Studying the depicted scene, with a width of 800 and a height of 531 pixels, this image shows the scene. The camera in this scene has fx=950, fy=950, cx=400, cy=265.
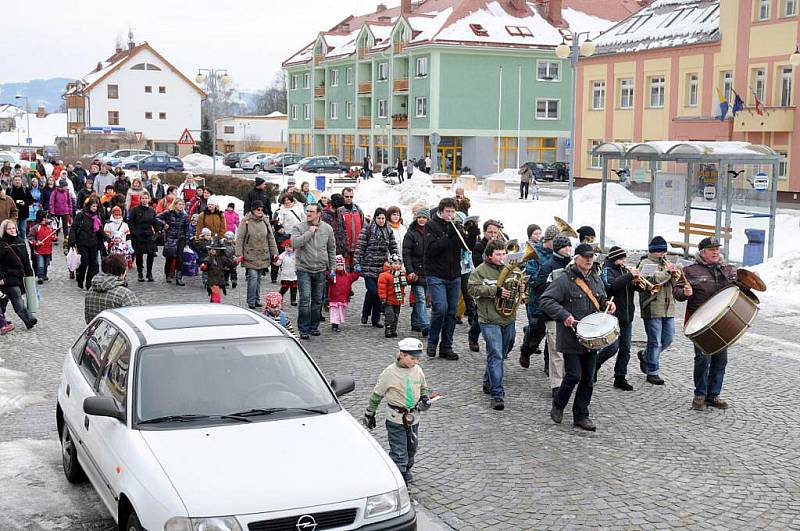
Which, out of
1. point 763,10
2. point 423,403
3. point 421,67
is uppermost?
point 763,10

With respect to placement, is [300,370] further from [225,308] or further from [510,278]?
[510,278]

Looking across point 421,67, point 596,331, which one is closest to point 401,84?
point 421,67

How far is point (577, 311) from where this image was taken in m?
9.08

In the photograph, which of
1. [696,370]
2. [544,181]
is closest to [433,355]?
[696,370]

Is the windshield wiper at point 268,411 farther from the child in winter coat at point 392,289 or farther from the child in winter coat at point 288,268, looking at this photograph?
the child in winter coat at point 288,268

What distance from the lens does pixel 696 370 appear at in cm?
994

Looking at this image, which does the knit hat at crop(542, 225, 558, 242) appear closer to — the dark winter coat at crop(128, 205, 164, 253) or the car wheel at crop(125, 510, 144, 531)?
the car wheel at crop(125, 510, 144, 531)

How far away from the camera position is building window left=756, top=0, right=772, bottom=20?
3884 centimetres

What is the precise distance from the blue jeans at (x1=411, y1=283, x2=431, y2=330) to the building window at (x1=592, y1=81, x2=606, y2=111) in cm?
3914

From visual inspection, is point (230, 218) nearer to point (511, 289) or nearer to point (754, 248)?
point (511, 289)

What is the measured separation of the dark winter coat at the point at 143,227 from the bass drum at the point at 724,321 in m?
11.8

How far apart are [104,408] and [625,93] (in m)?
45.9

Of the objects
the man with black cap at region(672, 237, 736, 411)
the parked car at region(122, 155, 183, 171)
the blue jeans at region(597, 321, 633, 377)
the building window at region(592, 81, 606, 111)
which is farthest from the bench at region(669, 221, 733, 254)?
the parked car at region(122, 155, 183, 171)

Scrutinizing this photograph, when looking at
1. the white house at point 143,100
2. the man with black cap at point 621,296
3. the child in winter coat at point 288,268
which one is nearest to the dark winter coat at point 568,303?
the man with black cap at point 621,296
